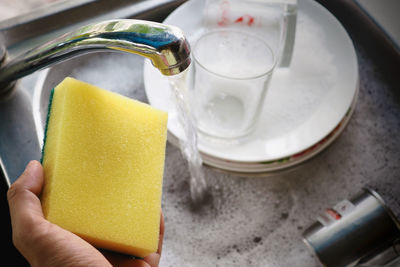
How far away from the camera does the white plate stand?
53 centimetres

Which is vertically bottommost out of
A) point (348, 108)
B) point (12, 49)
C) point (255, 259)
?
point (255, 259)

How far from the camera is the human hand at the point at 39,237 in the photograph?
309 millimetres

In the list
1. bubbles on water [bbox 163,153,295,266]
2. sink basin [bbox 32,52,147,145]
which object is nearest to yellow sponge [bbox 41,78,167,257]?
bubbles on water [bbox 163,153,295,266]

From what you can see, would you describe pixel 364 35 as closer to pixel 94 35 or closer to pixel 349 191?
pixel 349 191

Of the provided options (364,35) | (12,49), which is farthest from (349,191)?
(12,49)

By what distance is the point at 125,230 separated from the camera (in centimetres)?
34

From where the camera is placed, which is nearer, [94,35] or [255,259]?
[94,35]

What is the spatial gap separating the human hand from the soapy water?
0.16 meters

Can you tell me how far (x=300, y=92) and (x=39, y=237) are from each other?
17.2 inches

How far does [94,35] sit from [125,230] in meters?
0.18

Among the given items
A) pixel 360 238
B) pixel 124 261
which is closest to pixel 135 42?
pixel 124 261

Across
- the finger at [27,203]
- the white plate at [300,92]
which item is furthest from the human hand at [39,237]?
the white plate at [300,92]

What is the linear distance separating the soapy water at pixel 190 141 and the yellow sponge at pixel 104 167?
5 cm

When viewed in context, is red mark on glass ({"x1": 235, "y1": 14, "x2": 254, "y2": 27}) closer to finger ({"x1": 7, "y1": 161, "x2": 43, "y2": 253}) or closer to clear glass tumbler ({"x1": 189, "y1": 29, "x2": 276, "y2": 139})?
clear glass tumbler ({"x1": 189, "y1": 29, "x2": 276, "y2": 139})
